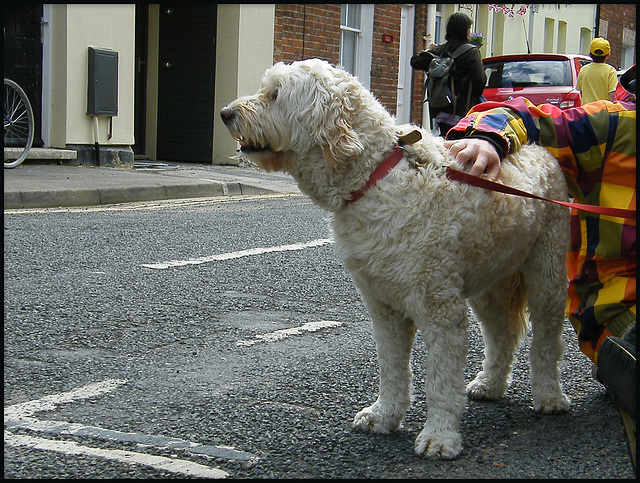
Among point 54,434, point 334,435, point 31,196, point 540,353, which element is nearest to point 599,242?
point 540,353

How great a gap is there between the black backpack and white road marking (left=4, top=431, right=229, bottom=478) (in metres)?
8.26

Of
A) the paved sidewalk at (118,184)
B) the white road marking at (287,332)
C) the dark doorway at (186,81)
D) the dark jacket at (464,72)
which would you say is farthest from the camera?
the dark doorway at (186,81)

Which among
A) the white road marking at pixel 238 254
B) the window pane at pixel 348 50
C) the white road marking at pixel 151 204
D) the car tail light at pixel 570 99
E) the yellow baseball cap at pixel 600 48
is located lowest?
the white road marking at pixel 151 204

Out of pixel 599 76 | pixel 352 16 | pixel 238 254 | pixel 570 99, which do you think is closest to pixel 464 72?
pixel 599 76

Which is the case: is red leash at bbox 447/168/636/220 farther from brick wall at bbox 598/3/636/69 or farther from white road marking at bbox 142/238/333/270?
brick wall at bbox 598/3/636/69

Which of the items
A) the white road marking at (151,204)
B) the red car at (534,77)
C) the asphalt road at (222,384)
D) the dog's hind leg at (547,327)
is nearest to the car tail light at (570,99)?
the red car at (534,77)

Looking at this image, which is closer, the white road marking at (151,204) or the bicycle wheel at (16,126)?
the white road marking at (151,204)

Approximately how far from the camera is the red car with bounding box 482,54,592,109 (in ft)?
48.6

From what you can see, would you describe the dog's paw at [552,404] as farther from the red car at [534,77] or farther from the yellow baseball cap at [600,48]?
the red car at [534,77]

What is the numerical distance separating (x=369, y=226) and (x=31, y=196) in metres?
7.45

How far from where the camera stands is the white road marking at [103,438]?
296 cm

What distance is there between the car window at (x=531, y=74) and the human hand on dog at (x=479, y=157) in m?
12.4

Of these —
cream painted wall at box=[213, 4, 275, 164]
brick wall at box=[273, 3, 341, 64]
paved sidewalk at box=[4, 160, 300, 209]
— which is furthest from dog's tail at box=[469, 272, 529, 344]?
brick wall at box=[273, 3, 341, 64]

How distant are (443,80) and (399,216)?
795 cm
